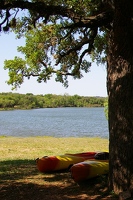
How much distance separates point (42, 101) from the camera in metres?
163

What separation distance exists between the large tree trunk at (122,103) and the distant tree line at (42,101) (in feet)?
463

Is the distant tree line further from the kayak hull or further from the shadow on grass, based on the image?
the shadow on grass

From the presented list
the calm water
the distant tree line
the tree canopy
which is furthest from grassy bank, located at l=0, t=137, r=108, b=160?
the distant tree line

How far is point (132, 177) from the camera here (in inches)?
247

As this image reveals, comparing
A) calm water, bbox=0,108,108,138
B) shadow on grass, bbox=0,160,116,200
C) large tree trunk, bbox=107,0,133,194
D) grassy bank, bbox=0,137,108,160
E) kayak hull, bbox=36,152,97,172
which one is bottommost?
calm water, bbox=0,108,108,138

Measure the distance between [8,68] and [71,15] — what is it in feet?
25.5

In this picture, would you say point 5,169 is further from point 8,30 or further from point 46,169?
point 8,30

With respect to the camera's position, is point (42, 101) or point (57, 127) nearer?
point (57, 127)

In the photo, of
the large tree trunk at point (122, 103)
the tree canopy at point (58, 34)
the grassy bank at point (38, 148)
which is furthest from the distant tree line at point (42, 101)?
the large tree trunk at point (122, 103)

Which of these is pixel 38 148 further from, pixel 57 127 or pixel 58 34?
pixel 57 127

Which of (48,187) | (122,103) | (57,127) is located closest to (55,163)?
(48,187)

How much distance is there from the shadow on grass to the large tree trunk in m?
0.58

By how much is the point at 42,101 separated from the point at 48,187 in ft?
513

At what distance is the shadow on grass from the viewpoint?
643cm
